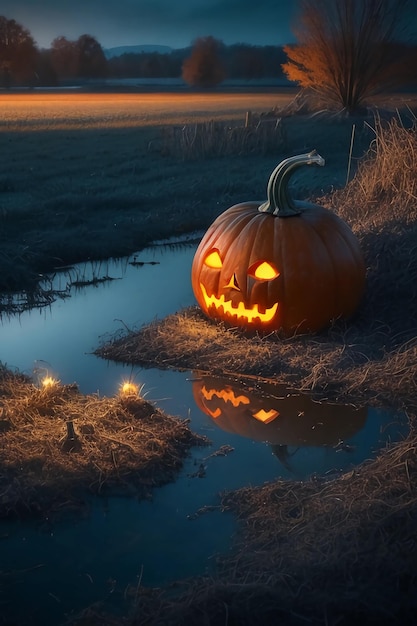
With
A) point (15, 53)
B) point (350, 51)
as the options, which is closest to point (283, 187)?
point (15, 53)

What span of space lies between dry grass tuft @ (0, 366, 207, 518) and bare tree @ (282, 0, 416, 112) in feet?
47.7

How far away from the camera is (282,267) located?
524 centimetres

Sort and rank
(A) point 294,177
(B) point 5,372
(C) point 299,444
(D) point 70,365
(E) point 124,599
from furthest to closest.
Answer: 1. (A) point 294,177
2. (D) point 70,365
3. (B) point 5,372
4. (C) point 299,444
5. (E) point 124,599

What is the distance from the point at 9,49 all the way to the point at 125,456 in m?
9.21

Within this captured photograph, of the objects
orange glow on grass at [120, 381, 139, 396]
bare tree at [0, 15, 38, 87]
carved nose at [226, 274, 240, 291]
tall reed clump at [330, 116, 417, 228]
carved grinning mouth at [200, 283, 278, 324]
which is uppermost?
bare tree at [0, 15, 38, 87]

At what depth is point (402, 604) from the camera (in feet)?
8.55

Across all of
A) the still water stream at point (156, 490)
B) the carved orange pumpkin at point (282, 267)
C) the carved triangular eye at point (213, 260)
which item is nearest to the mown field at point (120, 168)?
the still water stream at point (156, 490)

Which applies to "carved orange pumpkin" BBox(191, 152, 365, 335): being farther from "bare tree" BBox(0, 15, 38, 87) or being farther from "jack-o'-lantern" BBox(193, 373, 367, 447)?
"bare tree" BBox(0, 15, 38, 87)

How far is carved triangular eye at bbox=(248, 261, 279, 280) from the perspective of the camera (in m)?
5.28

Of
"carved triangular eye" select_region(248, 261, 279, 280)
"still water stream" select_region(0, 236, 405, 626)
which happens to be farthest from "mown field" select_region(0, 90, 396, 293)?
"carved triangular eye" select_region(248, 261, 279, 280)

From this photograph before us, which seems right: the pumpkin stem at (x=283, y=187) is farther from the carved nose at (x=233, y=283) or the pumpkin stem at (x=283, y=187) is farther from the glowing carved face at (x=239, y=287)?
the carved nose at (x=233, y=283)

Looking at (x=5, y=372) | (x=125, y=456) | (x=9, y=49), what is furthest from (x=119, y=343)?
(x=9, y=49)

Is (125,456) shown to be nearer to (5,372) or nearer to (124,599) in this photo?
(124,599)

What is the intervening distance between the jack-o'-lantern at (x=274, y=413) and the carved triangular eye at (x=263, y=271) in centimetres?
85
